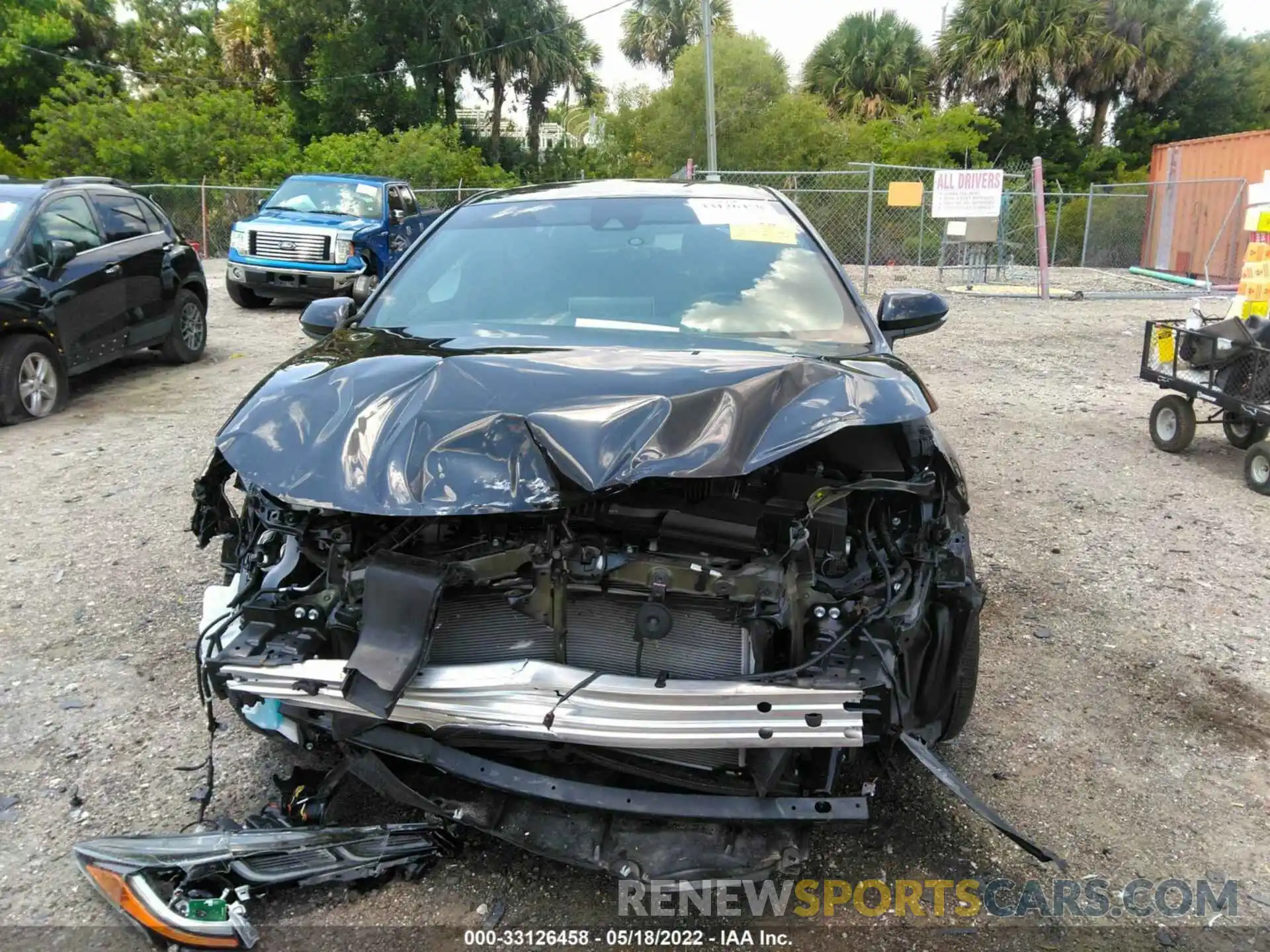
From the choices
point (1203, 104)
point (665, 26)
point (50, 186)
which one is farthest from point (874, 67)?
point (50, 186)

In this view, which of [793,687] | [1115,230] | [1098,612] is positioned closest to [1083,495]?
[1098,612]

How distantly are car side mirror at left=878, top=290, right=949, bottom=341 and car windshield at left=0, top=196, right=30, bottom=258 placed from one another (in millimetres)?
6855

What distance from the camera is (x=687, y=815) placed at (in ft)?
7.92

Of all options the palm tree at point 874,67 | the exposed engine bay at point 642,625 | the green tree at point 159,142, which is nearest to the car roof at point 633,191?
the exposed engine bay at point 642,625

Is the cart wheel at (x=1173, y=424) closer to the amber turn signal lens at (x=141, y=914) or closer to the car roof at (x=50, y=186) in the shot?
the amber turn signal lens at (x=141, y=914)

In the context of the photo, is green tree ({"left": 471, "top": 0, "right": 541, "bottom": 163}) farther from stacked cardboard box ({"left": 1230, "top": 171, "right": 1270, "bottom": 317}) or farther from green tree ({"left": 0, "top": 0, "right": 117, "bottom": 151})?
stacked cardboard box ({"left": 1230, "top": 171, "right": 1270, "bottom": 317})

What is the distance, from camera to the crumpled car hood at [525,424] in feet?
7.95

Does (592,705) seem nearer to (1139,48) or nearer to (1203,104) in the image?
(1139,48)

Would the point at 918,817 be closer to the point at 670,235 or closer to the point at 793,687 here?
the point at 793,687

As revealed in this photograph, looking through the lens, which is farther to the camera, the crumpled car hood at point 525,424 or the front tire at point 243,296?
the front tire at point 243,296

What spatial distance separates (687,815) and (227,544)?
5.95 feet

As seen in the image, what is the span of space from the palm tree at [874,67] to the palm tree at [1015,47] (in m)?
1.05

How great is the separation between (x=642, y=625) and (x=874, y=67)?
3718cm

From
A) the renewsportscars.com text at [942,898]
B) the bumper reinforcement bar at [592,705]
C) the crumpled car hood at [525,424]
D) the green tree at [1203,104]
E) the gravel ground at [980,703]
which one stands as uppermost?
the green tree at [1203,104]
